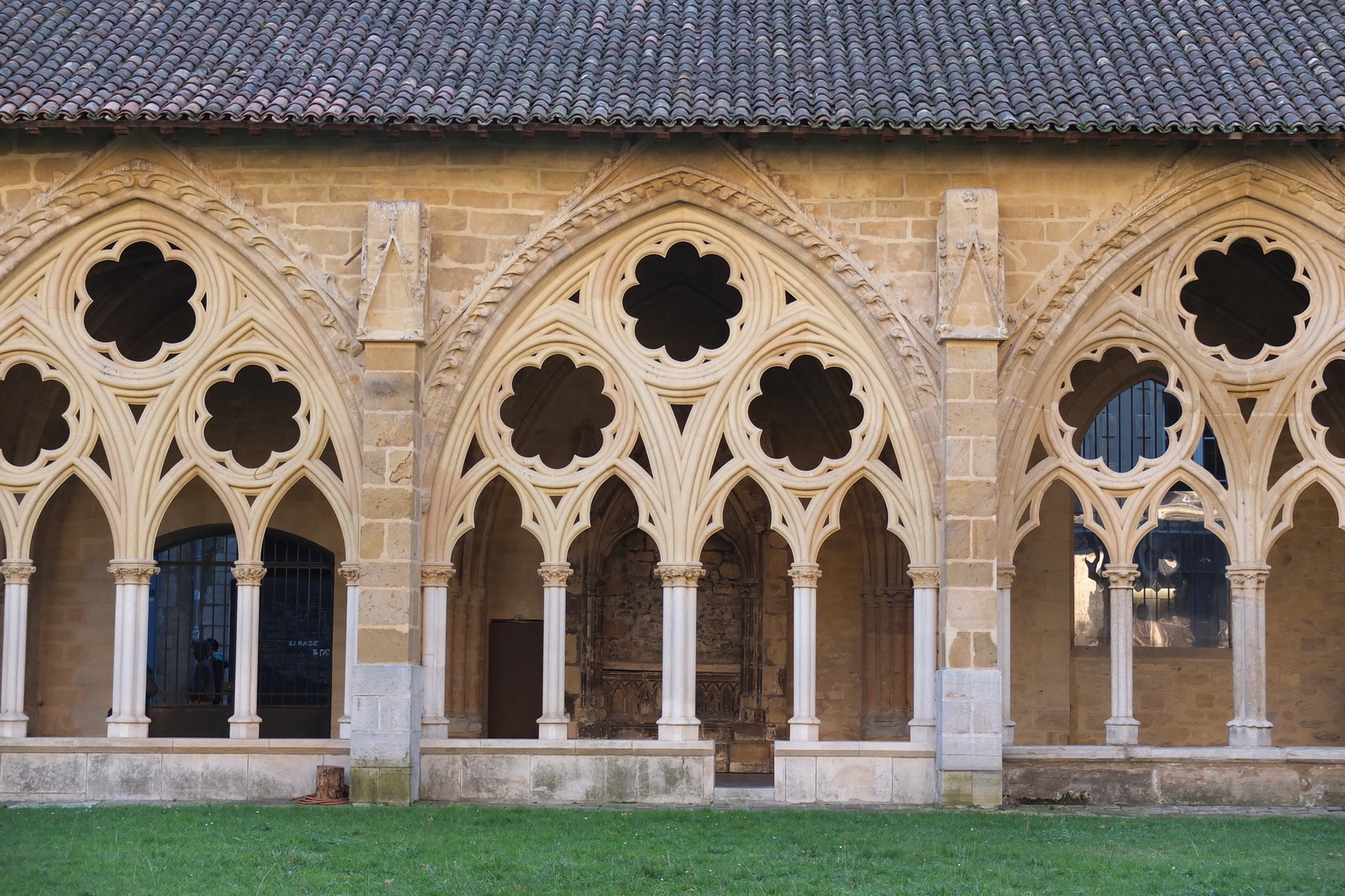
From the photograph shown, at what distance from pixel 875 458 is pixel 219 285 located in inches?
224

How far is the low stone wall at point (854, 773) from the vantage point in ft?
45.2

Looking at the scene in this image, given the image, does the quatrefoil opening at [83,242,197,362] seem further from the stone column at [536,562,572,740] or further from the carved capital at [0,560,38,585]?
the stone column at [536,562,572,740]

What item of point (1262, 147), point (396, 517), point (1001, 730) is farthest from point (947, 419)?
point (396, 517)

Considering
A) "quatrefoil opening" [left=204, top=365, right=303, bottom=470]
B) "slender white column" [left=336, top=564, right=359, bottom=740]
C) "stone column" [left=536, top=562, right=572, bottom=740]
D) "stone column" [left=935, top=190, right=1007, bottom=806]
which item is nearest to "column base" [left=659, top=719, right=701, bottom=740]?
"stone column" [left=536, top=562, right=572, bottom=740]

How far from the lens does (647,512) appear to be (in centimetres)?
1427

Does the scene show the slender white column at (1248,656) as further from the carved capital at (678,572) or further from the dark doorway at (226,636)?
the dark doorway at (226,636)

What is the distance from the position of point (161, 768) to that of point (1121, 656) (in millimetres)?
7926

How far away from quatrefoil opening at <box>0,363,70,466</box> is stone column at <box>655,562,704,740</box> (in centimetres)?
662

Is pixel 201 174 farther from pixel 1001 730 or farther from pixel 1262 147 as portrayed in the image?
pixel 1262 147

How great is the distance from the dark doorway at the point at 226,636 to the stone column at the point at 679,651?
5.37 m

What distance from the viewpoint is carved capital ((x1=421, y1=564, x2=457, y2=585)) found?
14.1 meters

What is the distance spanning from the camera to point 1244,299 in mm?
16875

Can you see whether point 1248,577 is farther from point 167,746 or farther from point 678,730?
point 167,746

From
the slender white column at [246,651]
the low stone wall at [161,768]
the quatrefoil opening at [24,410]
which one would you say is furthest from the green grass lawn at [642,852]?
the quatrefoil opening at [24,410]
